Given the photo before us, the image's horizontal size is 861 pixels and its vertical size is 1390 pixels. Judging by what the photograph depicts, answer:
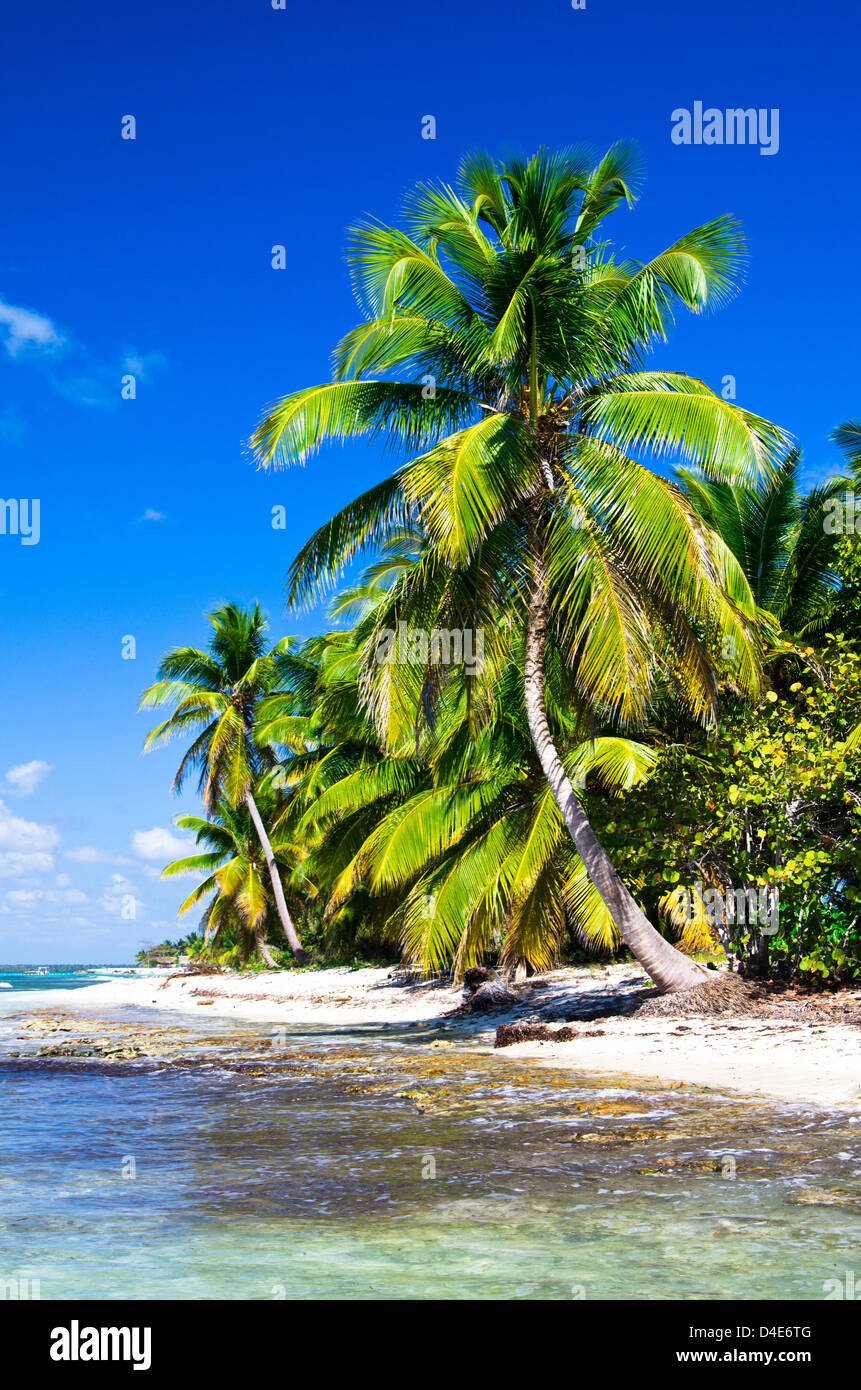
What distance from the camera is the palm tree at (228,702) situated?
30812 millimetres

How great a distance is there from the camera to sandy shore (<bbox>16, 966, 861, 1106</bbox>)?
909 cm

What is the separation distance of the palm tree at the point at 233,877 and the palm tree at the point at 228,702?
7.07 feet

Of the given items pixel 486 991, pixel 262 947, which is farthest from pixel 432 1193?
pixel 262 947

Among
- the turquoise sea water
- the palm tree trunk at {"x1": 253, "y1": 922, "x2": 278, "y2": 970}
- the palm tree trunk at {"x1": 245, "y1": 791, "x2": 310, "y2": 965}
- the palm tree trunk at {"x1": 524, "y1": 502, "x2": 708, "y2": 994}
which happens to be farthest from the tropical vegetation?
the palm tree trunk at {"x1": 253, "y1": 922, "x2": 278, "y2": 970}

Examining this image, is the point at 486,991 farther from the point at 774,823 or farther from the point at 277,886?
the point at 277,886

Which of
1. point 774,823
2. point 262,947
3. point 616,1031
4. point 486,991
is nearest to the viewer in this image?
point 774,823

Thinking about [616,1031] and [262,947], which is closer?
[616,1031]

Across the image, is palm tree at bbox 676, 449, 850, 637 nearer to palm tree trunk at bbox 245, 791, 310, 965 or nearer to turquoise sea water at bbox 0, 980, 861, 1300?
turquoise sea water at bbox 0, 980, 861, 1300

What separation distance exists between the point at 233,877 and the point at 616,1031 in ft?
79.0

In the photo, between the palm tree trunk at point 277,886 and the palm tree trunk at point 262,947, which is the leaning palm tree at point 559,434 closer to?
the palm tree trunk at point 277,886

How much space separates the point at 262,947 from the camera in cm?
3538

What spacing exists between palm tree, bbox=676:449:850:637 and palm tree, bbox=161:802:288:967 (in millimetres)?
21109
